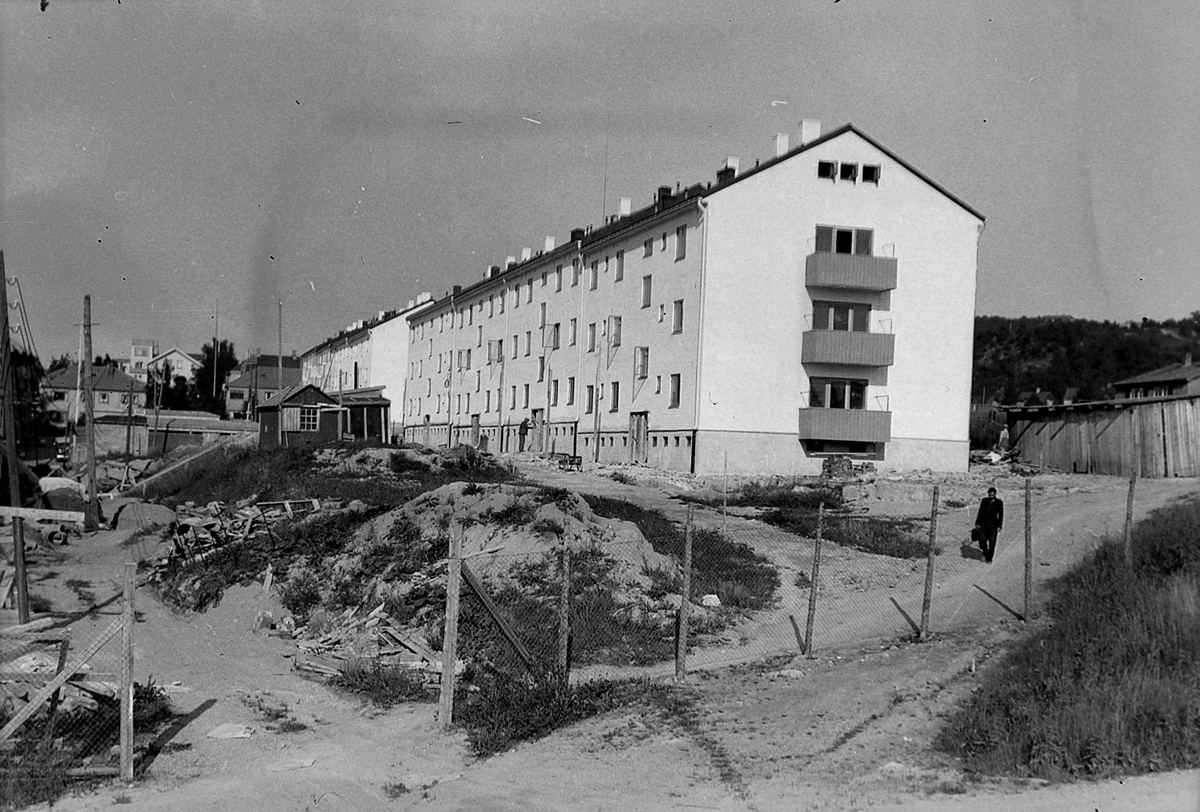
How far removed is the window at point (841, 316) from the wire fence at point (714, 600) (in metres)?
22.0

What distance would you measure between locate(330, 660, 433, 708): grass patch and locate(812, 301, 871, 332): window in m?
32.5

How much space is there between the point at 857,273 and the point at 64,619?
32.4 meters

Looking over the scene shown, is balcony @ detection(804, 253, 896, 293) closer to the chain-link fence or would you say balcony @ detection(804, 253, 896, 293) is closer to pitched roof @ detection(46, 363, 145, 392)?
the chain-link fence

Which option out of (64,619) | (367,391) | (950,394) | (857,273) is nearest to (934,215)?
(857,273)

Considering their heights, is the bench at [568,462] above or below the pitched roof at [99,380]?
below

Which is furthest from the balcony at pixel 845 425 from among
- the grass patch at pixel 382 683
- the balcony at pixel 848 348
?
the grass patch at pixel 382 683

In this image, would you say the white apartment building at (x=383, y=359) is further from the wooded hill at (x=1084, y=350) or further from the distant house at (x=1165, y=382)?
the distant house at (x=1165, y=382)

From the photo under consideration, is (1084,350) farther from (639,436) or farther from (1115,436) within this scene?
(639,436)

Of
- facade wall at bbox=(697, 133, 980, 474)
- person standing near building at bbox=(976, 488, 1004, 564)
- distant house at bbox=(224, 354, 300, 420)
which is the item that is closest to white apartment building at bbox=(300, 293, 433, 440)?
distant house at bbox=(224, 354, 300, 420)

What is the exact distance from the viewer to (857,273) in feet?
140

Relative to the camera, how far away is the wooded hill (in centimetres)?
1403

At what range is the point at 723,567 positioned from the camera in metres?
18.6

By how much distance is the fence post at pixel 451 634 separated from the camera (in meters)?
10.9

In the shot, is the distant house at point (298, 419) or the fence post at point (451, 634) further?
the distant house at point (298, 419)
